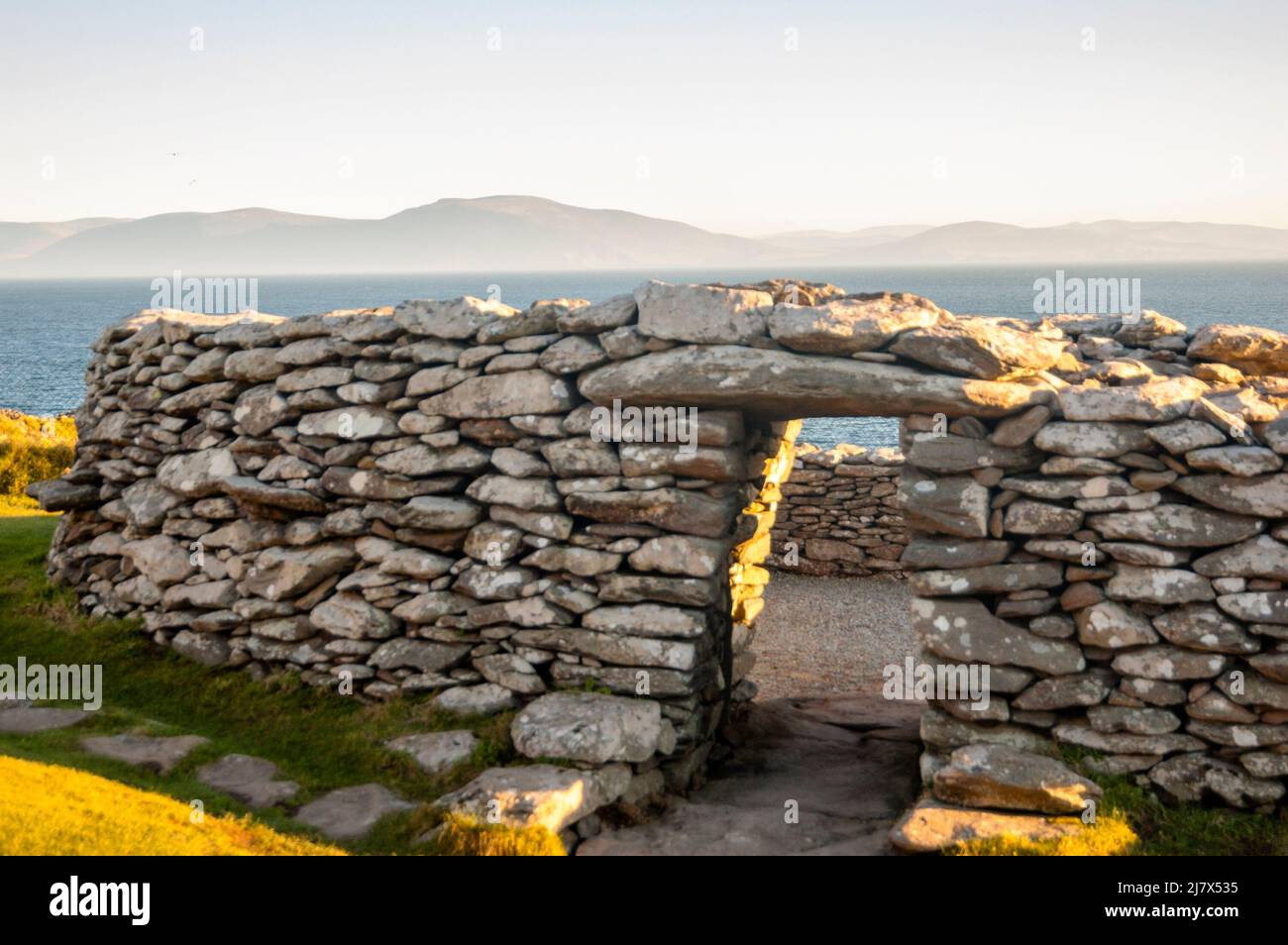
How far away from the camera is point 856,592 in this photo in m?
17.3

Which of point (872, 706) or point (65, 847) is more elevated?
point (65, 847)

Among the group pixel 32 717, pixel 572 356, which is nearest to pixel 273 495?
pixel 32 717

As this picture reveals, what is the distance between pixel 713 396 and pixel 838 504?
9.88 m

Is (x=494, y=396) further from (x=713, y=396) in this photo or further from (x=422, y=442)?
(x=713, y=396)

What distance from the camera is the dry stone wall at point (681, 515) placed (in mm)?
7859

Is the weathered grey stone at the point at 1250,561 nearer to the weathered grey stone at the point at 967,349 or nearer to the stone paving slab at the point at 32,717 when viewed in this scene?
the weathered grey stone at the point at 967,349

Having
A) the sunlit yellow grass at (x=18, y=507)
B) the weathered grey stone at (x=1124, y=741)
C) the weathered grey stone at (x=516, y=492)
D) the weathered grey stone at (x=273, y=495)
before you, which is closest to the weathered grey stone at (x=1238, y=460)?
the weathered grey stone at (x=1124, y=741)

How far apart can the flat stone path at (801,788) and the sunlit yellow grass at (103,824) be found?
2313 mm

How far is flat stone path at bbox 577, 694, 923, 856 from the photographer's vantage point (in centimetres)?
779

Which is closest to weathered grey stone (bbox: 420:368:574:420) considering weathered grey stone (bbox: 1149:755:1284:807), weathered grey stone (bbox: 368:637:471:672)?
weathered grey stone (bbox: 368:637:471:672)

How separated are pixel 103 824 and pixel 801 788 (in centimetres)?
561

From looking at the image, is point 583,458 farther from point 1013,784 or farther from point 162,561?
point 162,561

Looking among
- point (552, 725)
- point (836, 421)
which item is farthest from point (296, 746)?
point (836, 421)

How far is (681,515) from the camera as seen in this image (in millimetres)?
8984
